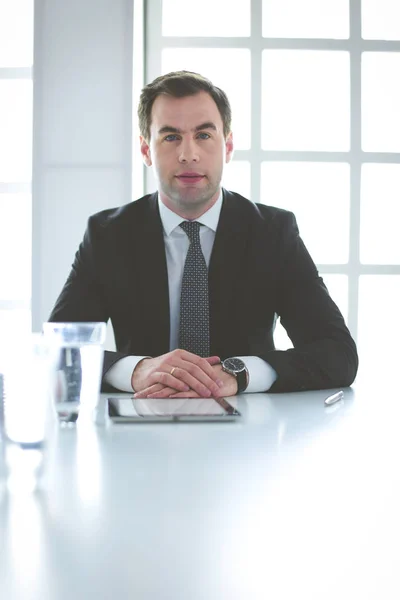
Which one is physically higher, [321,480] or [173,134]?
[173,134]

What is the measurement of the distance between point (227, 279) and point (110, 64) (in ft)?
4.71

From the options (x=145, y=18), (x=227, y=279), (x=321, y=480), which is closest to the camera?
(x=321, y=480)

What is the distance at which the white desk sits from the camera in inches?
16.6

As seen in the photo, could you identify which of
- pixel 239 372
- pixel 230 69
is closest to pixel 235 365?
pixel 239 372

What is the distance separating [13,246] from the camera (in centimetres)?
306

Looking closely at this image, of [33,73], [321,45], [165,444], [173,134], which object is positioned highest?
[321,45]

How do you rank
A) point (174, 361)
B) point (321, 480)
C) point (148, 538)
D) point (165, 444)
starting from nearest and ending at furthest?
point (148, 538) < point (321, 480) < point (165, 444) < point (174, 361)

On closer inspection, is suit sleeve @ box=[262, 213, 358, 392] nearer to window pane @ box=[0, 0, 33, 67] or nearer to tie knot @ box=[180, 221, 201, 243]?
tie knot @ box=[180, 221, 201, 243]

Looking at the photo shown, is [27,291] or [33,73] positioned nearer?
[33,73]

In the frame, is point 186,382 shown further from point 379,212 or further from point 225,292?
point 379,212

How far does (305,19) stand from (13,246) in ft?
5.69

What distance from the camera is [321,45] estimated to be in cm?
304

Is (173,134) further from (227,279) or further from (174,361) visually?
(174,361)

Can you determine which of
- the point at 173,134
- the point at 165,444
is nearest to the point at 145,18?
the point at 173,134
